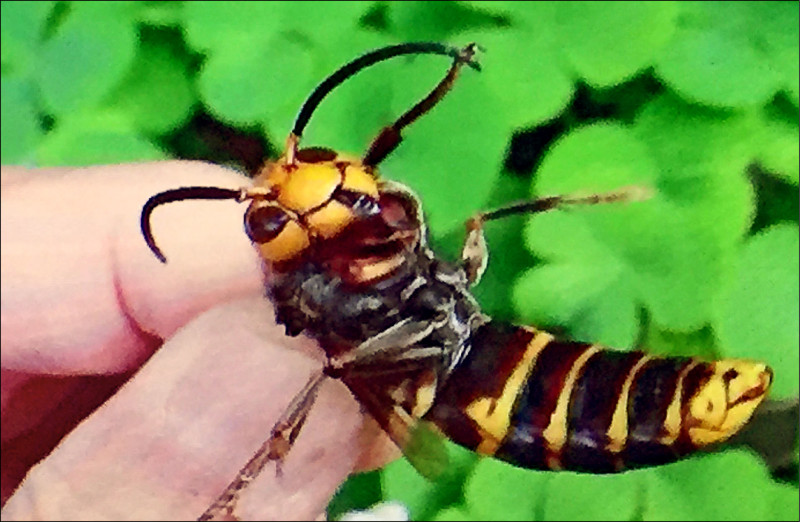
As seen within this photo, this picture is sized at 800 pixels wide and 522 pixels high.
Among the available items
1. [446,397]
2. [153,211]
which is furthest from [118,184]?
[446,397]

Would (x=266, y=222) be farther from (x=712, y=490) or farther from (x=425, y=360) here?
(x=712, y=490)

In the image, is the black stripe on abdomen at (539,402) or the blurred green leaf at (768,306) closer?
the black stripe on abdomen at (539,402)

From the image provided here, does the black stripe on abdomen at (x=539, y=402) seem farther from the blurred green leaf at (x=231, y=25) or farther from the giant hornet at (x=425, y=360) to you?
the blurred green leaf at (x=231, y=25)

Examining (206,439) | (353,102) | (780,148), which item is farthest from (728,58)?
(206,439)

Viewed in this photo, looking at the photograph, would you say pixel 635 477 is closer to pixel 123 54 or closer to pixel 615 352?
pixel 615 352

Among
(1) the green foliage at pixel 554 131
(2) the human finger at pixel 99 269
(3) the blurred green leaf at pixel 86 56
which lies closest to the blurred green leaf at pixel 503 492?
(1) the green foliage at pixel 554 131
